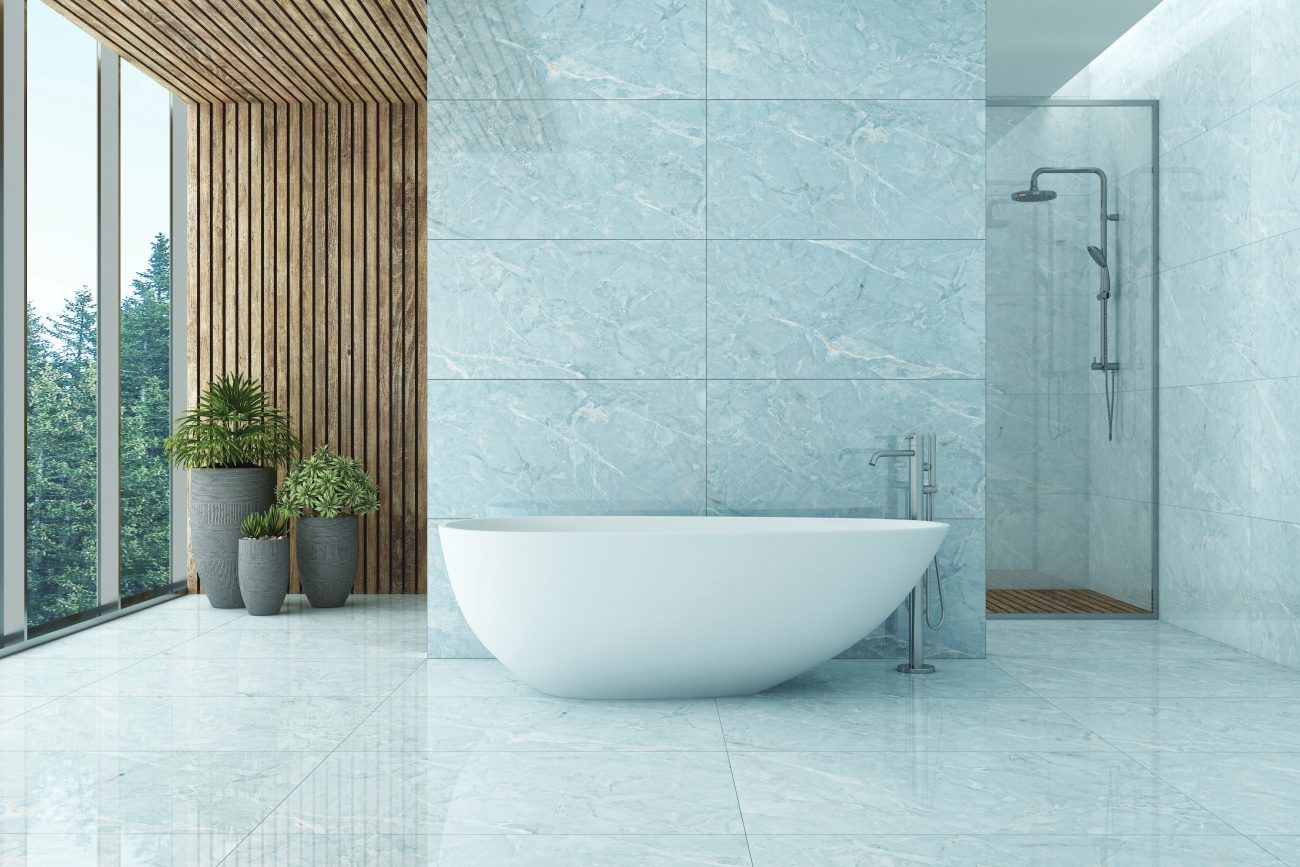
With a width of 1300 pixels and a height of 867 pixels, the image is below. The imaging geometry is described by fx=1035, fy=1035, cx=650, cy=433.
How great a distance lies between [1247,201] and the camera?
4297mm

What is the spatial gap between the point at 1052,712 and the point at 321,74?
460cm

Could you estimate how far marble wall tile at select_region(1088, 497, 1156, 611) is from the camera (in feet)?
16.5

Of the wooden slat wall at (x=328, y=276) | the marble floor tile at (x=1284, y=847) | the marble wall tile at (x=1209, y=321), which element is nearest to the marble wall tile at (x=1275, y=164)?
the marble wall tile at (x=1209, y=321)

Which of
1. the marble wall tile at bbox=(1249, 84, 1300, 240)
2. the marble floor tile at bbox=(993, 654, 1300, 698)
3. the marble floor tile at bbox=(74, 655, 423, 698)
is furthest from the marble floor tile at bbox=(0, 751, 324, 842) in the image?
the marble wall tile at bbox=(1249, 84, 1300, 240)

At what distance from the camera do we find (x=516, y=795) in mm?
2496

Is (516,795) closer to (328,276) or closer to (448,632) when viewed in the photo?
(448,632)

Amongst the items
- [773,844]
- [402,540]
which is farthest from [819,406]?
[402,540]

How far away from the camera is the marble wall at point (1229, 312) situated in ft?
13.3

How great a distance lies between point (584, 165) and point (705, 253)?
59 cm

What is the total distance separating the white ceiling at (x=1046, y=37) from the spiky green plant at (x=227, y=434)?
163 inches

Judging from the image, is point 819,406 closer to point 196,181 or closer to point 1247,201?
point 1247,201

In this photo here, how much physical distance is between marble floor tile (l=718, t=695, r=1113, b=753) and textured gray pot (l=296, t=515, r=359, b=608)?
2.68 metres

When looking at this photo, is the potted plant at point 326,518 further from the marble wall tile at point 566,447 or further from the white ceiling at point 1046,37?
the white ceiling at point 1046,37

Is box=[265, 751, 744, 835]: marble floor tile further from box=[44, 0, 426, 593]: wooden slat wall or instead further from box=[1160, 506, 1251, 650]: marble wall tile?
box=[44, 0, 426, 593]: wooden slat wall
